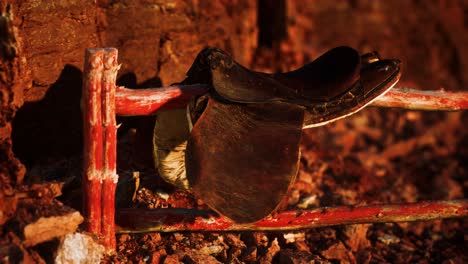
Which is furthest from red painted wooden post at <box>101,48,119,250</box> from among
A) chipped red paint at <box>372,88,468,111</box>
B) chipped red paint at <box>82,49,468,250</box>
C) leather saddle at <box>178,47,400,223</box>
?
chipped red paint at <box>372,88,468,111</box>

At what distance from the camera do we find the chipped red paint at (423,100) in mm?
3615

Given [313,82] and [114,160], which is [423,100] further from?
[114,160]

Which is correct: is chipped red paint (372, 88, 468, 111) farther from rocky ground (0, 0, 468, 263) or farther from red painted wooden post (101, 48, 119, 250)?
red painted wooden post (101, 48, 119, 250)

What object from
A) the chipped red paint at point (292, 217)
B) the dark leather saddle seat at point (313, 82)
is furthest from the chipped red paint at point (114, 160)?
the dark leather saddle seat at point (313, 82)

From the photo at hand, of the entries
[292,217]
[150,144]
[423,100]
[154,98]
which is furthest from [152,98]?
[423,100]

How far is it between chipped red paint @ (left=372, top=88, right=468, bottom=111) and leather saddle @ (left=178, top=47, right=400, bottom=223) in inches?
10.5

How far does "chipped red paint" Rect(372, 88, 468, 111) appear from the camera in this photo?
3.62 metres

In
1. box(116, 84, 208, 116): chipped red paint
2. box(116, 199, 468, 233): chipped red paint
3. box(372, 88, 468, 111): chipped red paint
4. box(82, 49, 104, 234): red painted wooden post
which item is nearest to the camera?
box(82, 49, 104, 234): red painted wooden post

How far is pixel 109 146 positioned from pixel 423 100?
181 cm

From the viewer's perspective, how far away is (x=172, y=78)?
172 inches

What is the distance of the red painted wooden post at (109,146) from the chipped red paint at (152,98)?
2.8 inches

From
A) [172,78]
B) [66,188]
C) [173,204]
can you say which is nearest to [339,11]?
[172,78]

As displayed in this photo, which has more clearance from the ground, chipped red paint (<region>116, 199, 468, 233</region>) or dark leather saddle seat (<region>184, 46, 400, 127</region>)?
dark leather saddle seat (<region>184, 46, 400, 127</region>)

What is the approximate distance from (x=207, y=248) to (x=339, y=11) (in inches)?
195
